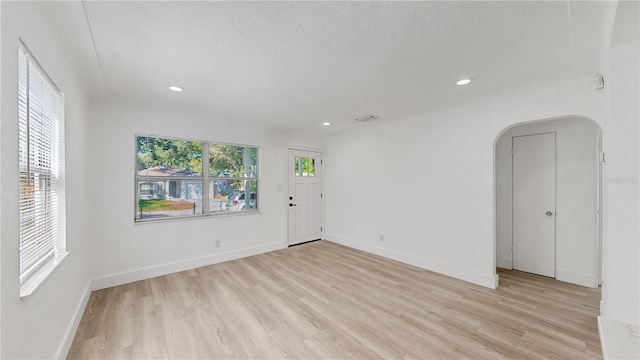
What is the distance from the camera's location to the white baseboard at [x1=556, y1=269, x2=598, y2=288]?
10.0ft

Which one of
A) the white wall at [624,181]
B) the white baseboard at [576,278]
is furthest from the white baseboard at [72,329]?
the white baseboard at [576,278]

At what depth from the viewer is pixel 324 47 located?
195cm

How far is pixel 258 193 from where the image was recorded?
4602 millimetres

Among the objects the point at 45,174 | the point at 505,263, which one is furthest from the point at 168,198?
the point at 505,263

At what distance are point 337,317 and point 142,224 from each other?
295 cm

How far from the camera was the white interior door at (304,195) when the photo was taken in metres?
5.09

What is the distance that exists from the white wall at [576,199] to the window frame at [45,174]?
5.21m

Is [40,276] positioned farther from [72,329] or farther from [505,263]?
[505,263]

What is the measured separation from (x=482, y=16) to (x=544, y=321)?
276 centimetres

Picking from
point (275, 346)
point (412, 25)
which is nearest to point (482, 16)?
point (412, 25)

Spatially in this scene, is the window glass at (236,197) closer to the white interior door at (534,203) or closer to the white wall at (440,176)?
the white wall at (440,176)

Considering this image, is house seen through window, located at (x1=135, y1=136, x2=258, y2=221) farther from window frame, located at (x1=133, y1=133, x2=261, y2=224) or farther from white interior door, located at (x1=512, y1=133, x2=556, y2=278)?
white interior door, located at (x1=512, y1=133, x2=556, y2=278)

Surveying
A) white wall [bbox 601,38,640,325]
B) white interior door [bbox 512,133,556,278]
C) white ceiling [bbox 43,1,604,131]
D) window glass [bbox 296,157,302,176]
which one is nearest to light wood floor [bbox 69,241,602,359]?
white interior door [bbox 512,133,556,278]

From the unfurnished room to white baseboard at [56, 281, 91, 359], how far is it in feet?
0.16
